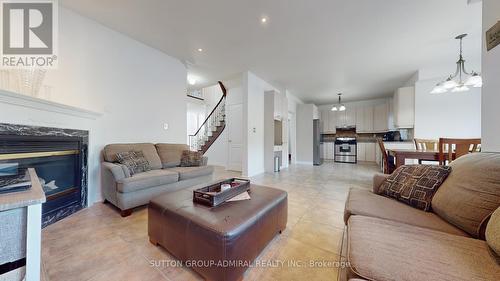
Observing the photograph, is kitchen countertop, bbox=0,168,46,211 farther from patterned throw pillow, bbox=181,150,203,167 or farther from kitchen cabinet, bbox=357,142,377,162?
kitchen cabinet, bbox=357,142,377,162

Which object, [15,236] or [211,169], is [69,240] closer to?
[15,236]

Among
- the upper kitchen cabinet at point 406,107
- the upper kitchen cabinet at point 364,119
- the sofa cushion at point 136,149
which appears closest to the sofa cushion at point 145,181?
the sofa cushion at point 136,149

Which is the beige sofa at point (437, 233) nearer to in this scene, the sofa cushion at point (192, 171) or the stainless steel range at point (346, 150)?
the sofa cushion at point (192, 171)

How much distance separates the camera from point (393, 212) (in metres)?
1.26

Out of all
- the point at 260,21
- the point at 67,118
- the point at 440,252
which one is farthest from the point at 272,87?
the point at 440,252

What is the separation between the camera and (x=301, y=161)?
735 centimetres

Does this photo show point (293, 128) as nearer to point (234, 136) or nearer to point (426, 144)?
point (234, 136)

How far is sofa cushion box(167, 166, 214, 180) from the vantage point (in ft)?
9.28

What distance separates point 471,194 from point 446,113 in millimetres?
4563

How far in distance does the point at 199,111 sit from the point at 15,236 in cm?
787

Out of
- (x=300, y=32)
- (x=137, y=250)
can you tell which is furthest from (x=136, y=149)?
(x=300, y=32)

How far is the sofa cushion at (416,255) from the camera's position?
0.69m

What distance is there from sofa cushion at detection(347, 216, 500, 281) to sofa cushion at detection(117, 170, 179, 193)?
235cm

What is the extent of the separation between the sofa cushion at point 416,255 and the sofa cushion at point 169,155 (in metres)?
3.04
